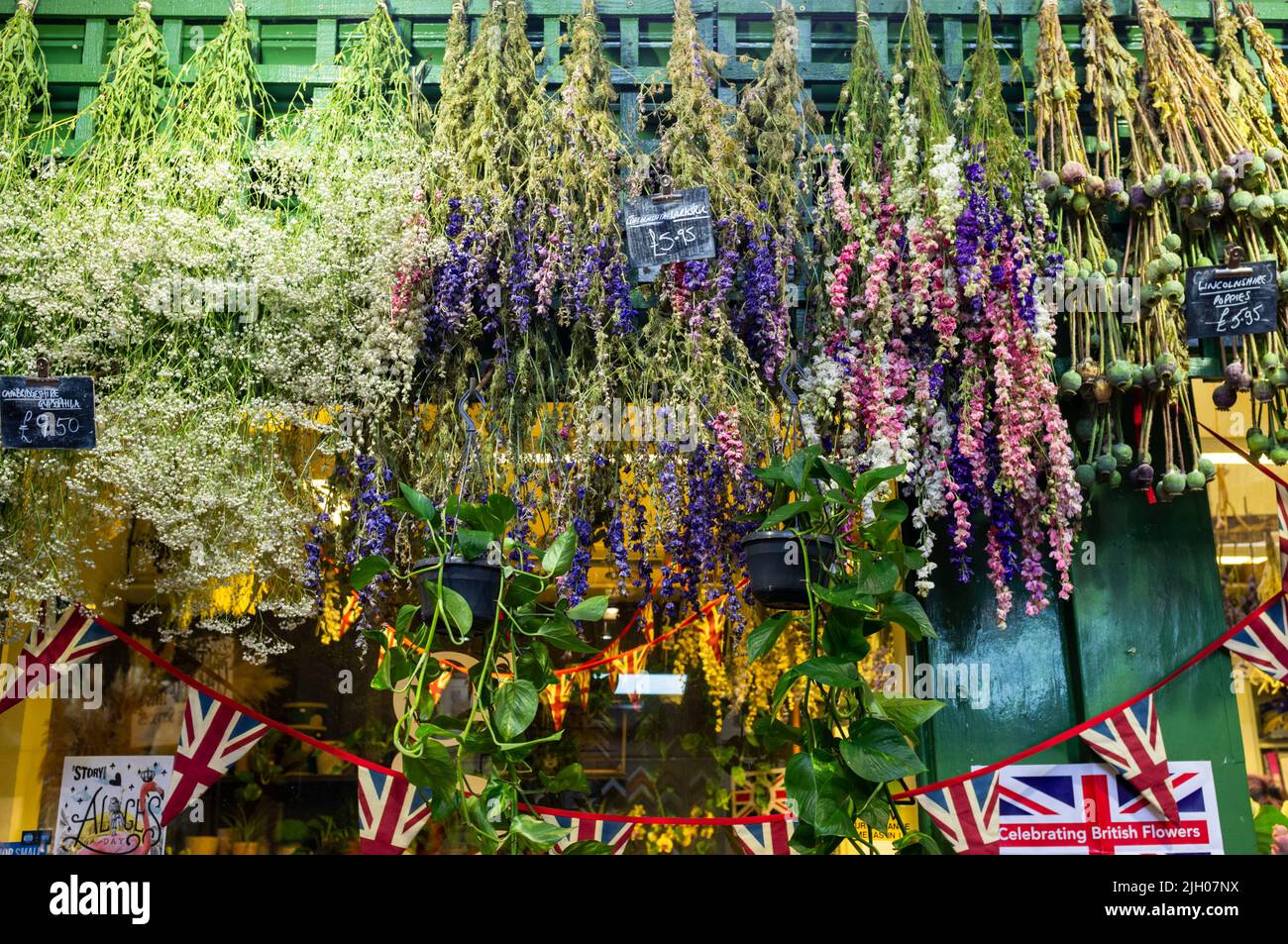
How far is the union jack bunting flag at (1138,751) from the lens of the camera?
2.60 meters

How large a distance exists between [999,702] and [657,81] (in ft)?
5.83

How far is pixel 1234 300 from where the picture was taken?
2475 mm

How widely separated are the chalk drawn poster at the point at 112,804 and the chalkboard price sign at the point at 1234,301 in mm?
2800

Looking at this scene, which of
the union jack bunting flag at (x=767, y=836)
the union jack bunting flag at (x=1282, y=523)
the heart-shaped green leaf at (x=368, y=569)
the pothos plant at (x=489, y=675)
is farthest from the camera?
the union jack bunting flag at (x=1282, y=523)

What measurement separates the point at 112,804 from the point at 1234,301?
3.06 metres

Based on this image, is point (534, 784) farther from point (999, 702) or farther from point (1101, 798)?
point (1101, 798)

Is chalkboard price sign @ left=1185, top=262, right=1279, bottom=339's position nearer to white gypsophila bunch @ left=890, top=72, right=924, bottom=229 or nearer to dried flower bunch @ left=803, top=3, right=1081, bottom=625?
dried flower bunch @ left=803, top=3, right=1081, bottom=625

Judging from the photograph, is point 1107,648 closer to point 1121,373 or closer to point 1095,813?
point 1095,813

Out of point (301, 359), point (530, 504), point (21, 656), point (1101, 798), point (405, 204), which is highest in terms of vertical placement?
point (405, 204)

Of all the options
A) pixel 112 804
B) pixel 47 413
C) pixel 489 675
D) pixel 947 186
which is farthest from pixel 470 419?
pixel 112 804
